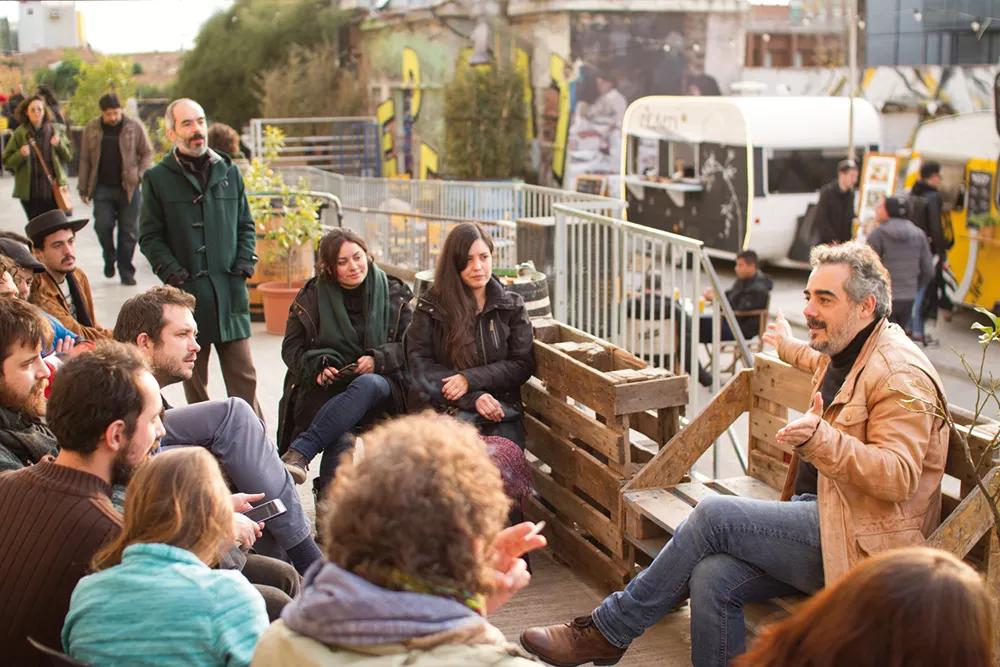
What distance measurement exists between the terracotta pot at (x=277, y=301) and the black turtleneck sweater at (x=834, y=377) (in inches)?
259

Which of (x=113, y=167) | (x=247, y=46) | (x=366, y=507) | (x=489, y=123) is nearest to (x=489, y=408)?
(x=366, y=507)

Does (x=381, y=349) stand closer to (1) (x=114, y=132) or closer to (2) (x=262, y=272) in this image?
(2) (x=262, y=272)

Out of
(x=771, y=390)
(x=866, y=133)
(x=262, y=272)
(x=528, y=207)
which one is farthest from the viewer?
(x=866, y=133)

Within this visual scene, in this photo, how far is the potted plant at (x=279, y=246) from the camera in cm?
1045

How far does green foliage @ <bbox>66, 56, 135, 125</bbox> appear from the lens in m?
26.6

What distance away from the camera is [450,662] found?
2137mm

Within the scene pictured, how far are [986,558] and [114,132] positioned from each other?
9.69 metres

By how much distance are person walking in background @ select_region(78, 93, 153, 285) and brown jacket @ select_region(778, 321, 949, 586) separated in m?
8.97

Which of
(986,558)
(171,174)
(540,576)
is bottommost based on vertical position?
(540,576)

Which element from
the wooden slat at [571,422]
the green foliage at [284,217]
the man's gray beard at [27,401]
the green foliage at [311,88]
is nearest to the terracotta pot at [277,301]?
the green foliage at [284,217]

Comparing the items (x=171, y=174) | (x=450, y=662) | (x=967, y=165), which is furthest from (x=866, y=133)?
(x=450, y=662)

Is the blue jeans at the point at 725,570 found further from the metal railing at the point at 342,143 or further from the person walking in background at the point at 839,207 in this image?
the metal railing at the point at 342,143

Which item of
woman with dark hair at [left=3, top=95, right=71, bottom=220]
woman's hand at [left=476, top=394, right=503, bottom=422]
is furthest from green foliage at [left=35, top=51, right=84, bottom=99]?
woman's hand at [left=476, top=394, right=503, bottom=422]

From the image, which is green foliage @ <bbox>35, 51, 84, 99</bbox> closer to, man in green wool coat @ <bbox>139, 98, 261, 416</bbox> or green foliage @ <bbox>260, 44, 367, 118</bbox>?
green foliage @ <bbox>260, 44, 367, 118</bbox>
